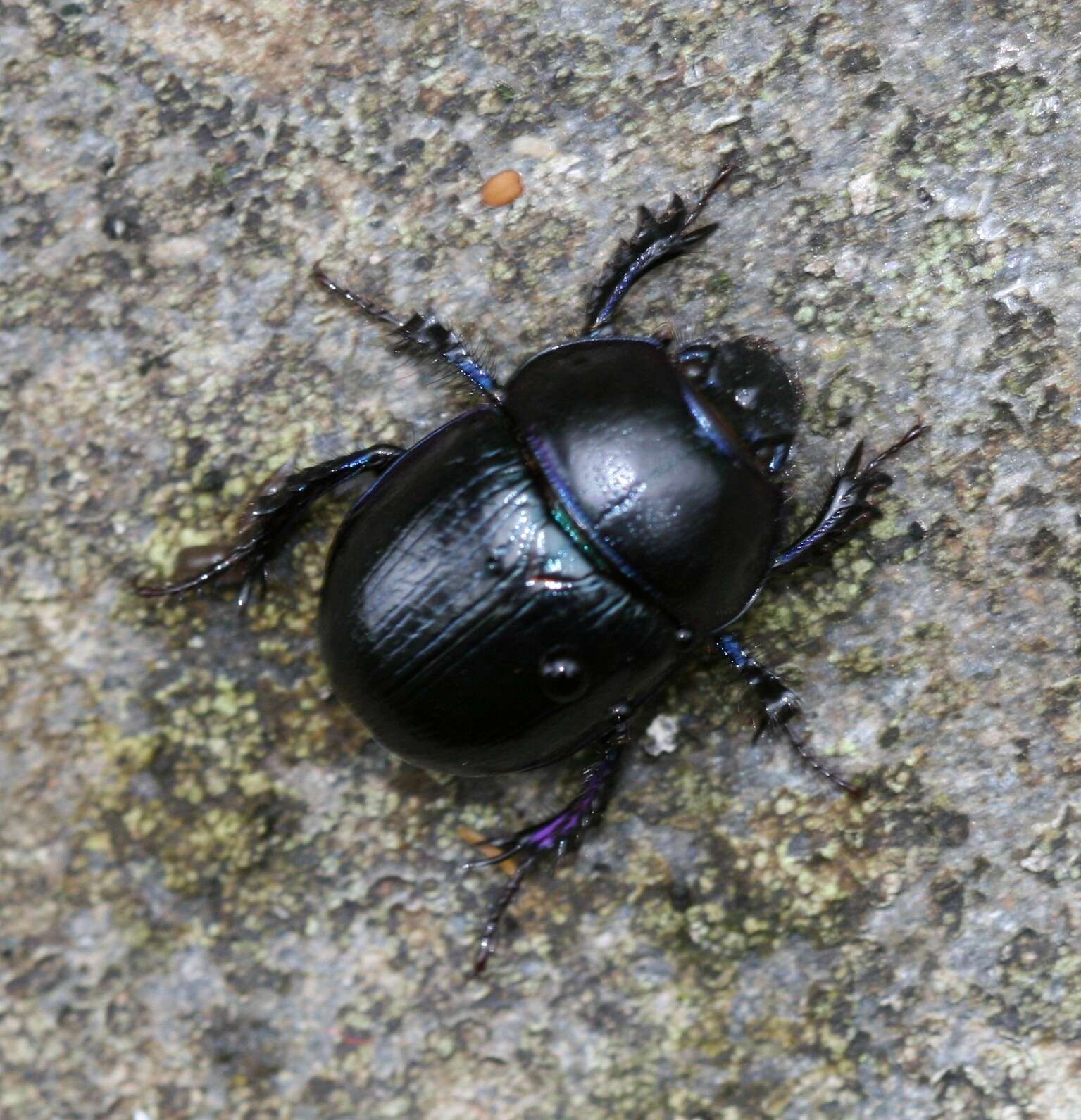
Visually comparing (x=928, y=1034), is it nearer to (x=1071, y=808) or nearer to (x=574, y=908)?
(x=1071, y=808)

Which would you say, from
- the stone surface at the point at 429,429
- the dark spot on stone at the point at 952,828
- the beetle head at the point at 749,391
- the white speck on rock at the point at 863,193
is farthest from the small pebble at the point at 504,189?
the dark spot on stone at the point at 952,828

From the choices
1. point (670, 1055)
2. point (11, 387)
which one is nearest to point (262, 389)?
point (11, 387)

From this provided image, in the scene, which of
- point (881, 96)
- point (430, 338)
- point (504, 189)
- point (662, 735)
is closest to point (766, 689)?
point (662, 735)

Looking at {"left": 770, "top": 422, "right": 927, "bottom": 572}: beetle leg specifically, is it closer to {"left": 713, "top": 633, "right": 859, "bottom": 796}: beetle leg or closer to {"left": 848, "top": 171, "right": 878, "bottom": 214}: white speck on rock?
{"left": 713, "top": 633, "right": 859, "bottom": 796}: beetle leg

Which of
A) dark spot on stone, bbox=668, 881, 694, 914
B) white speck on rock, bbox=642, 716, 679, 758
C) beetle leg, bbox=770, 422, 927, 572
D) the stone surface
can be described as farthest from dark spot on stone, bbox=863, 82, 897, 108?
dark spot on stone, bbox=668, 881, 694, 914

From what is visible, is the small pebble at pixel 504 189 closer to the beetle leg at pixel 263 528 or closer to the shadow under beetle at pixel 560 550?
the shadow under beetle at pixel 560 550

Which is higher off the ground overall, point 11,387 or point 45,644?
point 11,387
